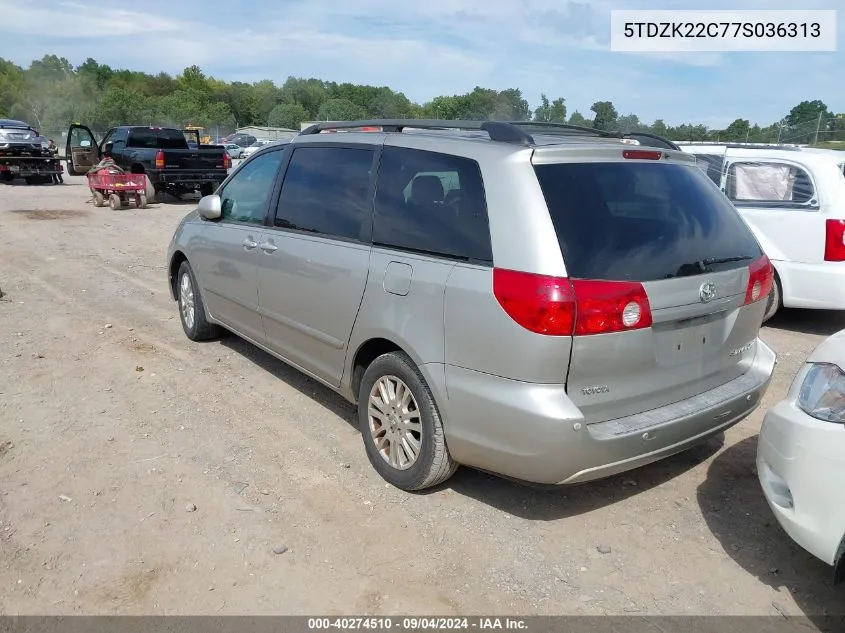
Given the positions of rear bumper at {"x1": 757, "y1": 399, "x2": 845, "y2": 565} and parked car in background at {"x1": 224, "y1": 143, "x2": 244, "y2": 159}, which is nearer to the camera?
rear bumper at {"x1": 757, "y1": 399, "x2": 845, "y2": 565}

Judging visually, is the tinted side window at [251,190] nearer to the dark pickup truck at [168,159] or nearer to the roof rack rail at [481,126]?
the roof rack rail at [481,126]

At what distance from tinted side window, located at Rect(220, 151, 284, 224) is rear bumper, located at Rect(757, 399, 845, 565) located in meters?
3.47

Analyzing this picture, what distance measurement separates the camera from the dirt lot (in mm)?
2824

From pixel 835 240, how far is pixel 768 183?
0.90 metres

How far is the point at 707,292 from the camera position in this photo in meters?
3.18

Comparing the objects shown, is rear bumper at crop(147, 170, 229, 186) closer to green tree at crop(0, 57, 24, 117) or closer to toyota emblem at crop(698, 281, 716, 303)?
toyota emblem at crop(698, 281, 716, 303)

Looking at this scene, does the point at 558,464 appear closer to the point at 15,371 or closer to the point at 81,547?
the point at 81,547

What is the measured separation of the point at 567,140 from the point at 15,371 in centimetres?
457

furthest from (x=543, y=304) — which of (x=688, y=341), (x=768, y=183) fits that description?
(x=768, y=183)

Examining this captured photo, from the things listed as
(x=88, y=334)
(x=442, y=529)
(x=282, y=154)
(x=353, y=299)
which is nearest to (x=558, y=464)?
(x=442, y=529)

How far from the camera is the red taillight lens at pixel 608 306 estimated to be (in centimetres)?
282

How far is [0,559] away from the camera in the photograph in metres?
3.02

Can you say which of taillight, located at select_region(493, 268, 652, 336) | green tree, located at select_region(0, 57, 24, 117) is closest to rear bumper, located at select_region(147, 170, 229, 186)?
taillight, located at select_region(493, 268, 652, 336)

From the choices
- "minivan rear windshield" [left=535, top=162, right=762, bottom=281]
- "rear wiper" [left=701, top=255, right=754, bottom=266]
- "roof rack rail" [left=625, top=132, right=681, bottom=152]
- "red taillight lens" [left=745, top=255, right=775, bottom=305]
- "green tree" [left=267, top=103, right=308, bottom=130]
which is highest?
"green tree" [left=267, top=103, right=308, bottom=130]
